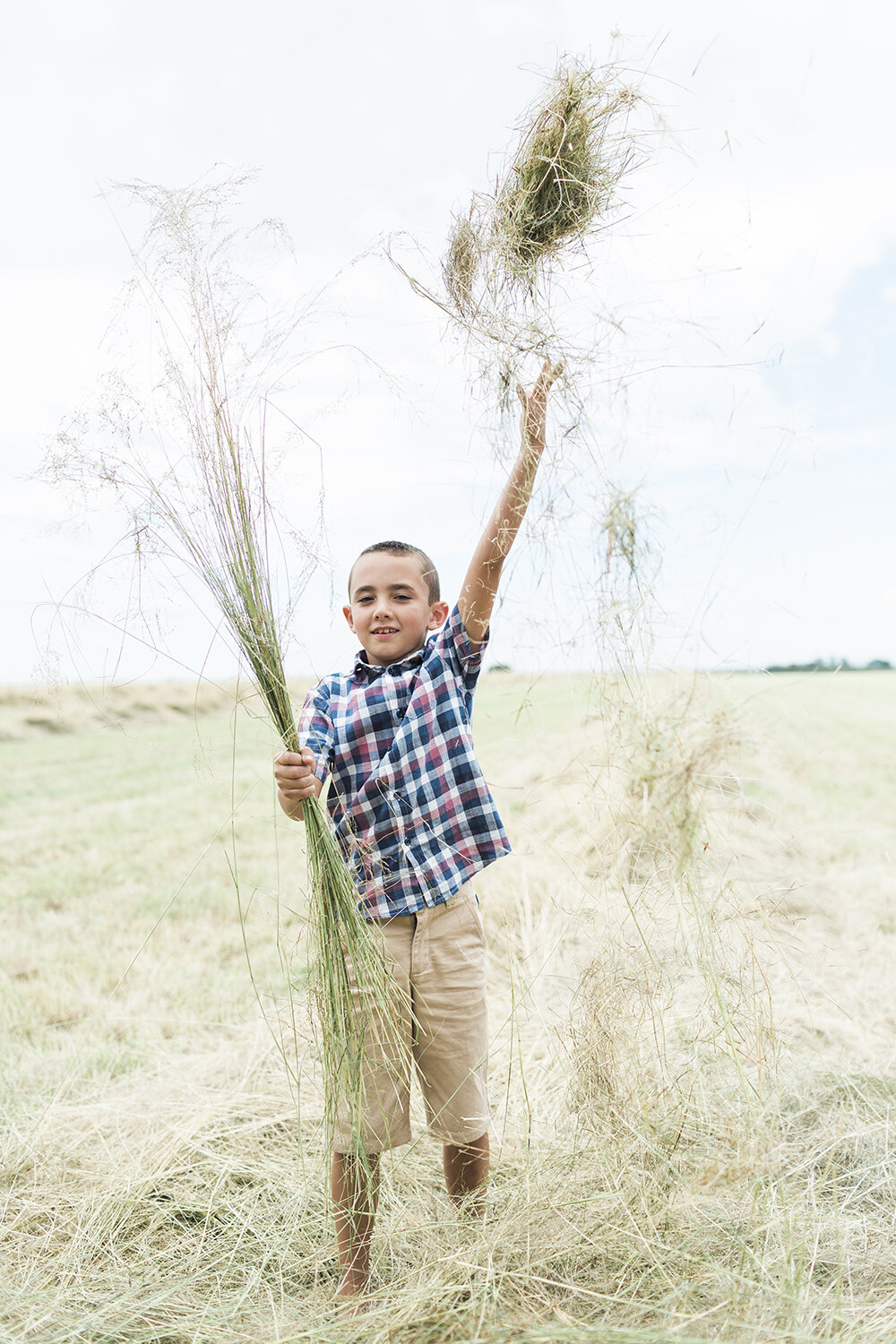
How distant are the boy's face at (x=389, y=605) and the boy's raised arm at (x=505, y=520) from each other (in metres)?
0.13

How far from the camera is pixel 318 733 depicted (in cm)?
227

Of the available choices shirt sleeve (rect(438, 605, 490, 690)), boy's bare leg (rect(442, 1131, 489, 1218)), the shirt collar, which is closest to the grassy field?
boy's bare leg (rect(442, 1131, 489, 1218))

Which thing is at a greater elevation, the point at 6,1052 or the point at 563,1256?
the point at 563,1256

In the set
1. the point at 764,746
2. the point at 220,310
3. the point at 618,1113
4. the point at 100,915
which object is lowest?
the point at 100,915

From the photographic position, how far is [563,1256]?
198cm

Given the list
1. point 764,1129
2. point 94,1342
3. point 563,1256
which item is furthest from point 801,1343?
point 94,1342

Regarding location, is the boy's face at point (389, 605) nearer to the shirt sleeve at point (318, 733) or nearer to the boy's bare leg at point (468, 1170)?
the shirt sleeve at point (318, 733)

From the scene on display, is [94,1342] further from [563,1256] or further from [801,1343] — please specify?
[801,1343]

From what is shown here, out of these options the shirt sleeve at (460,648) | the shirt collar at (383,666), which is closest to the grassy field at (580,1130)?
the shirt sleeve at (460,648)

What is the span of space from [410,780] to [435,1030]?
1.95 feet

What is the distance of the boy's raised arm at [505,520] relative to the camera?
7.20 ft

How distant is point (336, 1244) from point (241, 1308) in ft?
0.81

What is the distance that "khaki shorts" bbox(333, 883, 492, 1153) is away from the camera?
2.17 metres

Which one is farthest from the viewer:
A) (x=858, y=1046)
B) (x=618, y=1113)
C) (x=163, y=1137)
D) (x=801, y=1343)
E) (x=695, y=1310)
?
(x=858, y=1046)
